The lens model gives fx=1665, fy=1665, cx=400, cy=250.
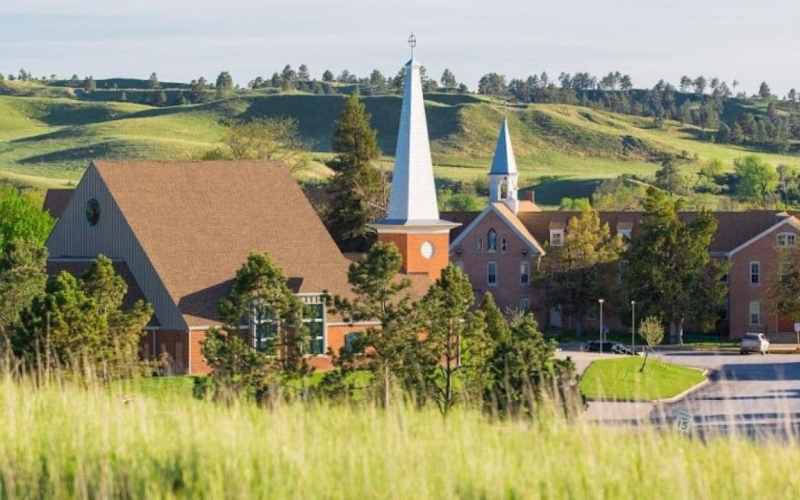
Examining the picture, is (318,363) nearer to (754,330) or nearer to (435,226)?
(435,226)

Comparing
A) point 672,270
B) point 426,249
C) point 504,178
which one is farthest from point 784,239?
point 426,249

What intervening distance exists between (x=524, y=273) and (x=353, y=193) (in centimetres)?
1089

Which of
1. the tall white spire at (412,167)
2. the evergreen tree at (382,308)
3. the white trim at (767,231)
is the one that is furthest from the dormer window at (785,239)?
the evergreen tree at (382,308)

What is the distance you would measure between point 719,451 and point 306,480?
13.9 ft

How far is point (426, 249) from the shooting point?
63688 mm

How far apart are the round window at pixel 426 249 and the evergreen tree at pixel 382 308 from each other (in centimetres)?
1805

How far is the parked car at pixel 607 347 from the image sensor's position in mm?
78438

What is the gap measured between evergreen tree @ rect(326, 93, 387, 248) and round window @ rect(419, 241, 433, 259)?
2353cm

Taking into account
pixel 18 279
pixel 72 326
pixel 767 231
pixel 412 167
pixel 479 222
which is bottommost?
pixel 72 326

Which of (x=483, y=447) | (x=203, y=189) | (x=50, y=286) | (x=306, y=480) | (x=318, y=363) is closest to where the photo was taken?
(x=306, y=480)

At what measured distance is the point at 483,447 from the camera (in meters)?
15.1

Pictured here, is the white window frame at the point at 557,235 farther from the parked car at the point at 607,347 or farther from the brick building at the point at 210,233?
the brick building at the point at 210,233

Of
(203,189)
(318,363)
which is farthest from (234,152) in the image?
(318,363)

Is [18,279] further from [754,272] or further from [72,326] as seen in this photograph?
[754,272]
